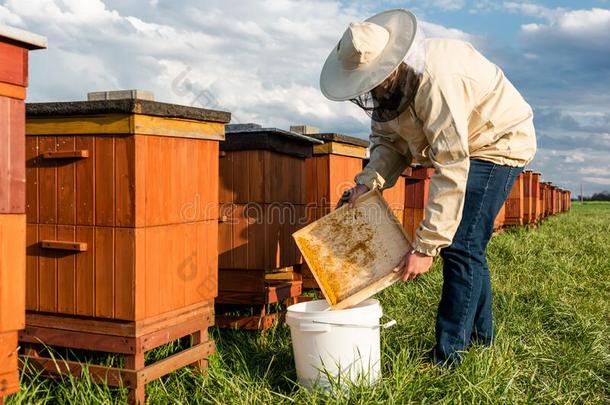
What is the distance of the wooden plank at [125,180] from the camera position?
3051 mm

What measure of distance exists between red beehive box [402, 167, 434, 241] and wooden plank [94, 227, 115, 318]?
16.8 feet

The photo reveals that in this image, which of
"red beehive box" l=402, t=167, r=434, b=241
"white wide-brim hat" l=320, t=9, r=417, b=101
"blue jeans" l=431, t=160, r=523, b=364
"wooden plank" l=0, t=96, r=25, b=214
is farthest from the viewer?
"red beehive box" l=402, t=167, r=434, b=241

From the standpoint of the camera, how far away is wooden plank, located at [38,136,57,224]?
323 centimetres

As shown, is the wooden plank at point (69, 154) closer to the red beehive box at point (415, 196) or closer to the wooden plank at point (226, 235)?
the wooden plank at point (226, 235)

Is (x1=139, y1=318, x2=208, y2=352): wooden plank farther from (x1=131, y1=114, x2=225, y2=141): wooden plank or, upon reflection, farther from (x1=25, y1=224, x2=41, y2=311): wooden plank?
(x1=131, y1=114, x2=225, y2=141): wooden plank

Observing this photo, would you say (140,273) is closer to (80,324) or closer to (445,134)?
(80,324)

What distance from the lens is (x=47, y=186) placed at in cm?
325

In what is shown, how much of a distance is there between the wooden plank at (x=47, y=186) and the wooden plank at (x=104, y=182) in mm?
255

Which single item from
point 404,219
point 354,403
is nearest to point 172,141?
point 354,403

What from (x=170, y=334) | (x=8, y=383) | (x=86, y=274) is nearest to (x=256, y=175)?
(x=170, y=334)

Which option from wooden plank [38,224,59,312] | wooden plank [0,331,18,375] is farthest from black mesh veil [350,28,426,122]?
wooden plank [0,331,18,375]

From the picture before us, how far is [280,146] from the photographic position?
4.44 meters

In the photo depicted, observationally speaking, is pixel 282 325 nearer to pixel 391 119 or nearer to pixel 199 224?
pixel 199 224

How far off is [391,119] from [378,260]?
70 centimetres
